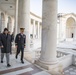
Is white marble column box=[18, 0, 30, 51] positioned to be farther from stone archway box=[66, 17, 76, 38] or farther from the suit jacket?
stone archway box=[66, 17, 76, 38]

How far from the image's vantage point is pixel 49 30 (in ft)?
20.7

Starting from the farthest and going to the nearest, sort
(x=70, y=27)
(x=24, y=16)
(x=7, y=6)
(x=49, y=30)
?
(x=70, y=27) < (x=7, y=6) < (x=24, y=16) < (x=49, y=30)

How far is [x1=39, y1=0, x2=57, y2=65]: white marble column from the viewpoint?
629cm

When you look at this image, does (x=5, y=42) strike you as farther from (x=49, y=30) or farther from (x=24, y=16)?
(x=24, y=16)

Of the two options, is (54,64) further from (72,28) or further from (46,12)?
(72,28)

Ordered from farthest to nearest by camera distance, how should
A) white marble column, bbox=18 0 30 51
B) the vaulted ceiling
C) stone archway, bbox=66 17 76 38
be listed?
stone archway, bbox=66 17 76 38 → the vaulted ceiling → white marble column, bbox=18 0 30 51

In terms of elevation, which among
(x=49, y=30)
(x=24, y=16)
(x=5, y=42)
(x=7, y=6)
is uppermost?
(x=7, y=6)

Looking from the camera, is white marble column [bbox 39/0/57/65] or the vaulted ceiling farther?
the vaulted ceiling

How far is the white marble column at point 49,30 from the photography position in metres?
6.29

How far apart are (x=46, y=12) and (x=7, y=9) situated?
20389 mm

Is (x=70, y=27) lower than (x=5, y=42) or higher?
higher

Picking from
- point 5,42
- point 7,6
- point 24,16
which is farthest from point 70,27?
point 5,42

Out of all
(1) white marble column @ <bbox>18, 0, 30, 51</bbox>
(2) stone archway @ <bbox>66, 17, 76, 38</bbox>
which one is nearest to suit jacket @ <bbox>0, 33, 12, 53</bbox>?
(1) white marble column @ <bbox>18, 0, 30, 51</bbox>

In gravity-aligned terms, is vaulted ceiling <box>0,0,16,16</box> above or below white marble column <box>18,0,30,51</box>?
above
